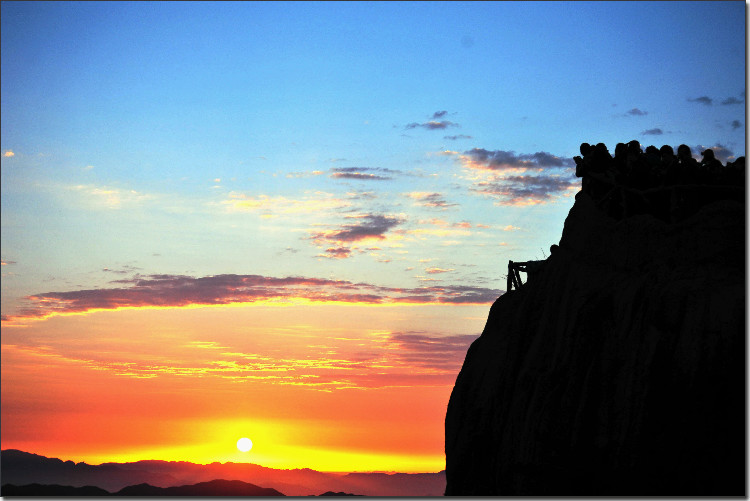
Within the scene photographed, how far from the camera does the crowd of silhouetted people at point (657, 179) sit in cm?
2389

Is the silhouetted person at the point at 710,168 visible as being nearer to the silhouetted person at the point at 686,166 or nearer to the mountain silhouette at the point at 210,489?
the silhouetted person at the point at 686,166

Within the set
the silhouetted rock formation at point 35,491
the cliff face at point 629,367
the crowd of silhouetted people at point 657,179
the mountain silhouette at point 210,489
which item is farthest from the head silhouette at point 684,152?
the mountain silhouette at point 210,489

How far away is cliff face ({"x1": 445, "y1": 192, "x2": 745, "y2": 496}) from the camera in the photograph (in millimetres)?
20609

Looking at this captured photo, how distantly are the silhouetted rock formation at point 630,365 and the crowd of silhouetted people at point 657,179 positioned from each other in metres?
0.30

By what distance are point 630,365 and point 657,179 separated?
19.1 feet

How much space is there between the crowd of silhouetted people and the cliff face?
2.11 ft

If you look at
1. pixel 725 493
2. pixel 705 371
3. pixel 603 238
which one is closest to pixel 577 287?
pixel 603 238

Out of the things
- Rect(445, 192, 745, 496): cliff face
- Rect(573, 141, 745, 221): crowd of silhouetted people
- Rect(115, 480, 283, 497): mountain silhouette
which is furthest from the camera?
Rect(115, 480, 283, 497): mountain silhouette

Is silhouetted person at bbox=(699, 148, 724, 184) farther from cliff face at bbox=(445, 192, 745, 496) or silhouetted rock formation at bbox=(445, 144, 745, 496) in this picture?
cliff face at bbox=(445, 192, 745, 496)

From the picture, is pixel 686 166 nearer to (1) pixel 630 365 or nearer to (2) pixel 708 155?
(2) pixel 708 155

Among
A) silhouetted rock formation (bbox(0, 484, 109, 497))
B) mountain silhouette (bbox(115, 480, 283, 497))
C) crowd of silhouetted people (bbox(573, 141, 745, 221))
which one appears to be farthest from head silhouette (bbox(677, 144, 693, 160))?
mountain silhouette (bbox(115, 480, 283, 497))

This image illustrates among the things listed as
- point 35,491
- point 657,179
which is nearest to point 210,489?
point 35,491

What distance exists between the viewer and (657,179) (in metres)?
25.2

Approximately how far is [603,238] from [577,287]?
1677 mm
